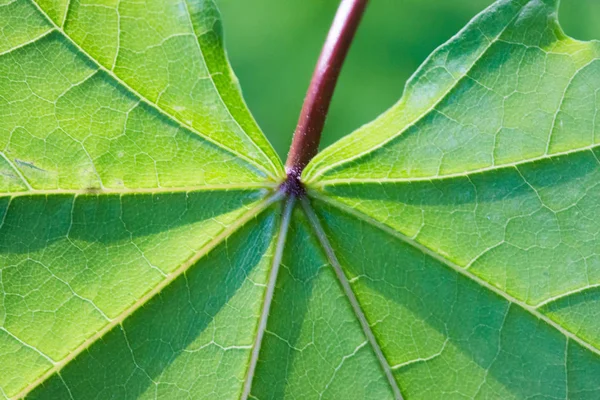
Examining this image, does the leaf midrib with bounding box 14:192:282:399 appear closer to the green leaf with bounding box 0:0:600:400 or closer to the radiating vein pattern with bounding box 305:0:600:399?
the green leaf with bounding box 0:0:600:400

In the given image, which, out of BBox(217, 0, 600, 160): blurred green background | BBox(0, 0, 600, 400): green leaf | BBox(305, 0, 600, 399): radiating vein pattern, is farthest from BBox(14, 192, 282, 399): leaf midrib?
BBox(217, 0, 600, 160): blurred green background

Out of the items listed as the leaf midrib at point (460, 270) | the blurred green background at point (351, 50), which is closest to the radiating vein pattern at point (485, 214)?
the leaf midrib at point (460, 270)

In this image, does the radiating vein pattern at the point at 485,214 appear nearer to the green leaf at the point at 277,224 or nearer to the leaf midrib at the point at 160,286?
the green leaf at the point at 277,224

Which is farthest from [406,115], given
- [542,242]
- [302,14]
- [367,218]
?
[302,14]

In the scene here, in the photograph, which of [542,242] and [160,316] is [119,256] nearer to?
[160,316]

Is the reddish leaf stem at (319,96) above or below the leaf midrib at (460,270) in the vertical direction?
Answer: above
